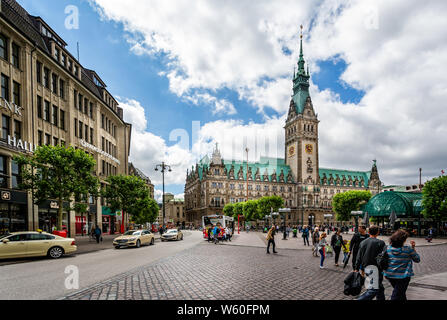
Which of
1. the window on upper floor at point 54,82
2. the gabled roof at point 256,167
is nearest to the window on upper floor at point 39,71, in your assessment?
the window on upper floor at point 54,82

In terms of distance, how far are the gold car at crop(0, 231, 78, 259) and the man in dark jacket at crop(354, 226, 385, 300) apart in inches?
641

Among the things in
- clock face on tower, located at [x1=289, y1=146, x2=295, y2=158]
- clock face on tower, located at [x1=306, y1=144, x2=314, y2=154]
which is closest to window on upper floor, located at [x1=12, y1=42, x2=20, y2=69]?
clock face on tower, located at [x1=306, y1=144, x2=314, y2=154]

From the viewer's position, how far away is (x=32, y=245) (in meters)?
15.9

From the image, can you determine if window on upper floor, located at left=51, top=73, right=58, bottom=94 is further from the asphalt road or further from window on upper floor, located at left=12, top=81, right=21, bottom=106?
the asphalt road

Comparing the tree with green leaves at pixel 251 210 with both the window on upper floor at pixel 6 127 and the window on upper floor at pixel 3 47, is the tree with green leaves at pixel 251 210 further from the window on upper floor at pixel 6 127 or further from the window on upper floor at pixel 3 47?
the window on upper floor at pixel 3 47

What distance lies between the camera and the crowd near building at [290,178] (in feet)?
370

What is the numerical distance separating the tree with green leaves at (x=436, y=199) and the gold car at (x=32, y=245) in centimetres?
4207

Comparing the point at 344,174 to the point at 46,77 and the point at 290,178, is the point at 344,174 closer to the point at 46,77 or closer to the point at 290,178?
the point at 290,178

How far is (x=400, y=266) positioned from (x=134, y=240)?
71.8 ft
